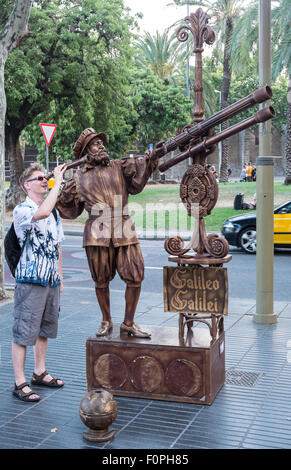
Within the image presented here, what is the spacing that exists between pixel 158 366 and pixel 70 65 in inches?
734

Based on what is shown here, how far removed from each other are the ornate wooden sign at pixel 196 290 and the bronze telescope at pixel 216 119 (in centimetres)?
104

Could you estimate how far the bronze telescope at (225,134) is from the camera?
4734 mm

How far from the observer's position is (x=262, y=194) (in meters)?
7.55

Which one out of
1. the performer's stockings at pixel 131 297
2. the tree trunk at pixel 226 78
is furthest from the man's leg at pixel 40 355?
the tree trunk at pixel 226 78

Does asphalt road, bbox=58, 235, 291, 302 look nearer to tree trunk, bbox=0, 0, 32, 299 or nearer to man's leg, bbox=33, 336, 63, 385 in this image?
tree trunk, bbox=0, 0, 32, 299

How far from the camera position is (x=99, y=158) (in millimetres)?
5137

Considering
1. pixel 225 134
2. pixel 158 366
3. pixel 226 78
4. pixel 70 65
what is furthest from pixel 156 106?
pixel 158 366

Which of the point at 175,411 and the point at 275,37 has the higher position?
the point at 275,37

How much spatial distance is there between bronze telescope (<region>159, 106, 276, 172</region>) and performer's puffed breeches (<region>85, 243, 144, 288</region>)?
82 cm

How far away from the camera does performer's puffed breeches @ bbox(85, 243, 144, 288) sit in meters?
5.12

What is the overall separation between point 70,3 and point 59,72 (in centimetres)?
312

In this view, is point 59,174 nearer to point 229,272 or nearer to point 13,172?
point 229,272

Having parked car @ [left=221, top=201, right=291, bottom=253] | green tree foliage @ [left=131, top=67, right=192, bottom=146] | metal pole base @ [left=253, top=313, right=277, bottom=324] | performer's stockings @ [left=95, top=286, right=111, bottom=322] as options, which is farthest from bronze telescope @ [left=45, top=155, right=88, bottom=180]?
green tree foliage @ [left=131, top=67, right=192, bottom=146]

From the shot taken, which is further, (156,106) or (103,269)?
(156,106)
